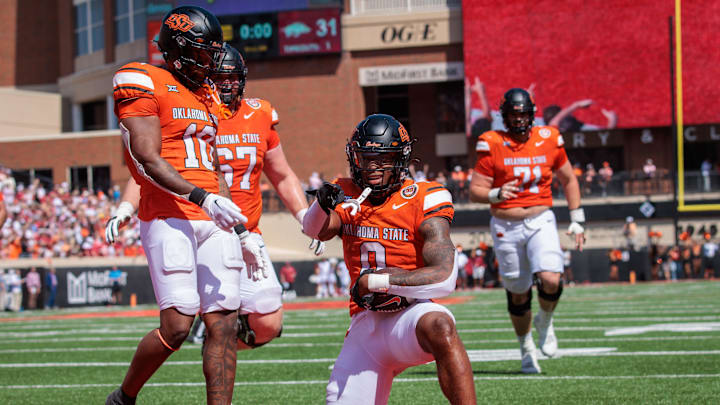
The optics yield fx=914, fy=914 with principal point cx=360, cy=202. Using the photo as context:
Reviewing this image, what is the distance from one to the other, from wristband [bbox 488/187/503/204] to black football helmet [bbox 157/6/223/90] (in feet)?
10.2

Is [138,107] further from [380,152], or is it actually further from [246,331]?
[246,331]

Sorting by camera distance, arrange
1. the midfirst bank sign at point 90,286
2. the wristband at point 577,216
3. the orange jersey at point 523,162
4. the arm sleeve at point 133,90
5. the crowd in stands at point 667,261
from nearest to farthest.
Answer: the arm sleeve at point 133,90 → the orange jersey at point 523,162 → the wristband at point 577,216 → the midfirst bank sign at point 90,286 → the crowd in stands at point 667,261

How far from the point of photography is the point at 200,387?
6387 mm

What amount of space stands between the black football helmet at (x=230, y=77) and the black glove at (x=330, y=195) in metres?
1.83

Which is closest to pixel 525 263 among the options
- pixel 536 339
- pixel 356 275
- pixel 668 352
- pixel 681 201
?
pixel 668 352

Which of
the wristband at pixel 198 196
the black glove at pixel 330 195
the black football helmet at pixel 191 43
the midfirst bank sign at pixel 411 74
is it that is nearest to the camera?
the black glove at pixel 330 195

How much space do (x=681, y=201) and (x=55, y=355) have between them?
19.7 m

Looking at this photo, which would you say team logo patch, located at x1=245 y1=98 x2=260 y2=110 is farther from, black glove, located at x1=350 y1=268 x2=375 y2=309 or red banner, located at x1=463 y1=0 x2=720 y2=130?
red banner, located at x1=463 y1=0 x2=720 y2=130

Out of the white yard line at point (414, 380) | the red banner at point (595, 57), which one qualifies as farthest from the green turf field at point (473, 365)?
the red banner at point (595, 57)

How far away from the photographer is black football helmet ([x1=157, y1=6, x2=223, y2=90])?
4.51 m

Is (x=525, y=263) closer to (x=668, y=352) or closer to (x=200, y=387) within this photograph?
(x=668, y=352)

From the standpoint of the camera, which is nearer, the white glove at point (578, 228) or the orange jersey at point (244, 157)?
the orange jersey at point (244, 157)

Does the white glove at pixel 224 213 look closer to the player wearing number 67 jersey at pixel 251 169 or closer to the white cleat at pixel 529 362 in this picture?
the player wearing number 67 jersey at pixel 251 169

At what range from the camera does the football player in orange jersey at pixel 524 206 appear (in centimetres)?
708
